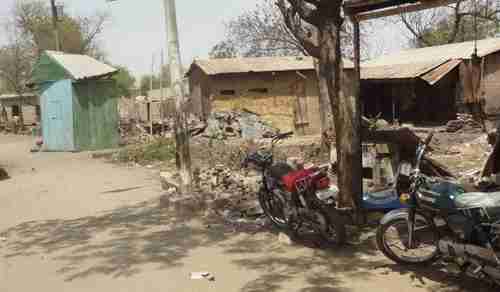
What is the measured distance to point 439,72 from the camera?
18.6m

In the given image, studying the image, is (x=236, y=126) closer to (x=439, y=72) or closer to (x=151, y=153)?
(x=151, y=153)

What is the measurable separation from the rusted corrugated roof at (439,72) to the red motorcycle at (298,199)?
43.3ft

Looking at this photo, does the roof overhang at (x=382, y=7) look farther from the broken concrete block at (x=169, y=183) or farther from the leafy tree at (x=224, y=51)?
the leafy tree at (x=224, y=51)

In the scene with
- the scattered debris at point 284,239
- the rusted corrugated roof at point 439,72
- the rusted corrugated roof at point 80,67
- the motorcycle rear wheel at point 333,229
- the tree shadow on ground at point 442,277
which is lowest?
the tree shadow on ground at point 442,277

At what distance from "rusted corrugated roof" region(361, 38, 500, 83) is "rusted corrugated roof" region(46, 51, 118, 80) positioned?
10.2 m

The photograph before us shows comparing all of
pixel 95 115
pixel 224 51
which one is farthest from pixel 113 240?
pixel 224 51

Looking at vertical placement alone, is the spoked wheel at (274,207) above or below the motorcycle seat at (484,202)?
below

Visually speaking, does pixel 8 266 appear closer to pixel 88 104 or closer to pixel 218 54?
pixel 88 104

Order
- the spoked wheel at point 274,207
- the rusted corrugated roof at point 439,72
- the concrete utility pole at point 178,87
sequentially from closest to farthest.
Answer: the spoked wheel at point 274,207
the concrete utility pole at point 178,87
the rusted corrugated roof at point 439,72

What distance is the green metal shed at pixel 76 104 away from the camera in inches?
707

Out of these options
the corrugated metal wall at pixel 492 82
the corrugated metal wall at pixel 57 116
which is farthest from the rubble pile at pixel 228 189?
the corrugated metal wall at pixel 492 82

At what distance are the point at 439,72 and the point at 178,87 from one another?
12.5 metres

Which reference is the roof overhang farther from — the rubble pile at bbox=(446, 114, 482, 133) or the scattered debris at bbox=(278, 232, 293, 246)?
the rubble pile at bbox=(446, 114, 482, 133)

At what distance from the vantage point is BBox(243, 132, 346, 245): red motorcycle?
5629mm
